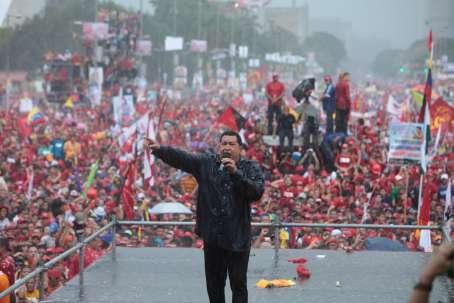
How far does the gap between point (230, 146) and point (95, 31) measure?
43.0 metres

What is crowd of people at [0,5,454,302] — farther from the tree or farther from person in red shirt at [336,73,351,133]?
the tree

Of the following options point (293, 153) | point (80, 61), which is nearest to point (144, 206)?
point (293, 153)

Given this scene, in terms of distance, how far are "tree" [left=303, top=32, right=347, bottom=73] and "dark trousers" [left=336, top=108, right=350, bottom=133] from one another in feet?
360

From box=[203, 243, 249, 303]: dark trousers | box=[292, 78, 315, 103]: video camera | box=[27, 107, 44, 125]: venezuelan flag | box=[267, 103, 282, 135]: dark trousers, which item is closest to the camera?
box=[203, 243, 249, 303]: dark trousers

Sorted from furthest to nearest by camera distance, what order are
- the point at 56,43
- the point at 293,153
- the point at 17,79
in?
the point at 56,43 < the point at 17,79 < the point at 293,153

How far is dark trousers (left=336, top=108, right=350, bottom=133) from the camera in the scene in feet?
75.8

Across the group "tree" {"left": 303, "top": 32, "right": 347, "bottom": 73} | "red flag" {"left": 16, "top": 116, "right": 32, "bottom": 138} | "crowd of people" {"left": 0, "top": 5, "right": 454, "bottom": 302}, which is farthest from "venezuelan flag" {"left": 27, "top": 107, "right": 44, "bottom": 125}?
"tree" {"left": 303, "top": 32, "right": 347, "bottom": 73}

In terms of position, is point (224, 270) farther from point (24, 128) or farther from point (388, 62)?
point (388, 62)

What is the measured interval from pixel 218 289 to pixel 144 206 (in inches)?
327

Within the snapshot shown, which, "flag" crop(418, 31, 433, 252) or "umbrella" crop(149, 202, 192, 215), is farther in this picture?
"umbrella" crop(149, 202, 192, 215)

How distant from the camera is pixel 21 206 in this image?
15930 millimetres

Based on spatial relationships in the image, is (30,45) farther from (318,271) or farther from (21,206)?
(318,271)

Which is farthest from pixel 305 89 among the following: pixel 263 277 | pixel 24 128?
pixel 263 277

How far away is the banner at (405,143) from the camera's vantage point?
16.2 meters
